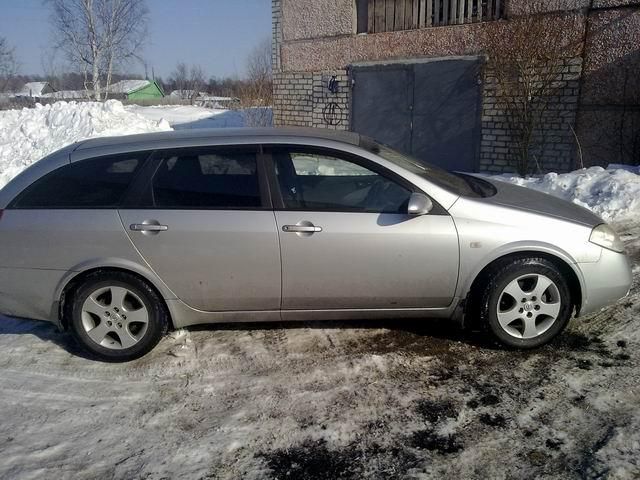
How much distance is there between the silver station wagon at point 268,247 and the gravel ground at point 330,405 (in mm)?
267

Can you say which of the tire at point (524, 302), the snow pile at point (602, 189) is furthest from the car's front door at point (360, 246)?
the snow pile at point (602, 189)

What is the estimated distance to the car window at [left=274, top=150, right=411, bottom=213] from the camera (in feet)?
11.6

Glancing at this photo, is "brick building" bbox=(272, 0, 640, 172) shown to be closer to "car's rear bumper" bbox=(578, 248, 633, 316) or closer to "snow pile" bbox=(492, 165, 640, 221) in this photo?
"snow pile" bbox=(492, 165, 640, 221)

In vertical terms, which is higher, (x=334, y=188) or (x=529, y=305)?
(x=334, y=188)

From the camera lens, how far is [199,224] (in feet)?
11.5

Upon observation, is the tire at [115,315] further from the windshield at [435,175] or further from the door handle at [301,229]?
the windshield at [435,175]

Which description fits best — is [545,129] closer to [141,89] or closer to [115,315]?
[115,315]

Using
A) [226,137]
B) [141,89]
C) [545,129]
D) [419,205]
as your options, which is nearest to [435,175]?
[419,205]

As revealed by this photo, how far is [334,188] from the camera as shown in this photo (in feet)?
12.4

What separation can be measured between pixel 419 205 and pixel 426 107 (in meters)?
8.34

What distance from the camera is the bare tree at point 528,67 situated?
9289 mm

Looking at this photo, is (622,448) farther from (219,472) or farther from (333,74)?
(333,74)

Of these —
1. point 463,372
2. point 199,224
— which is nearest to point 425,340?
point 463,372

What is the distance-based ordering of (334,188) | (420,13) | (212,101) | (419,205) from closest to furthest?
1. (419,205)
2. (334,188)
3. (420,13)
4. (212,101)
